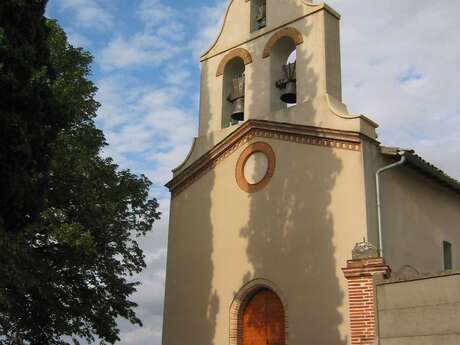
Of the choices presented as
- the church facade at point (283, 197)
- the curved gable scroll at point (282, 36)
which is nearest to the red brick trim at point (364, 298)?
the church facade at point (283, 197)

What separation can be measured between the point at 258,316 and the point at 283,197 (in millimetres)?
3025

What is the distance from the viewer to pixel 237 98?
18.8m

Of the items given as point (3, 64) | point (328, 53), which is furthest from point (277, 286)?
point (3, 64)

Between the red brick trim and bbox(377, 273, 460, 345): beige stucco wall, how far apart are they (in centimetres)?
27

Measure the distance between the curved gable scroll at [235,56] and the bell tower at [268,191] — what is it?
4 cm

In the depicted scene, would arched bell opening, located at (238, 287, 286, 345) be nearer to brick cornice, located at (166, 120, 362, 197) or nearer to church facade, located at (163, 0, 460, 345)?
church facade, located at (163, 0, 460, 345)

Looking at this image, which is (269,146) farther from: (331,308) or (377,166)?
(331,308)

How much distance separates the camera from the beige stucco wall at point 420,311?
9297 mm

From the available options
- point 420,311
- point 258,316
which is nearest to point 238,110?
point 258,316

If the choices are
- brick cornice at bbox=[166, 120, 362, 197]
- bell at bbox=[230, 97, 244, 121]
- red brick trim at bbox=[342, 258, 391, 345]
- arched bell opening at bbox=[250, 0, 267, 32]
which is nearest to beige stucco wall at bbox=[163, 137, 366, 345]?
brick cornice at bbox=[166, 120, 362, 197]

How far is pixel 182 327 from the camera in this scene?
58.1 ft

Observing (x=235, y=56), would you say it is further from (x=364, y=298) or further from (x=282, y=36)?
(x=364, y=298)

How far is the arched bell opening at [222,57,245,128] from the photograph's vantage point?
18.8 metres

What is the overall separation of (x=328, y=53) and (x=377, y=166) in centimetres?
326
